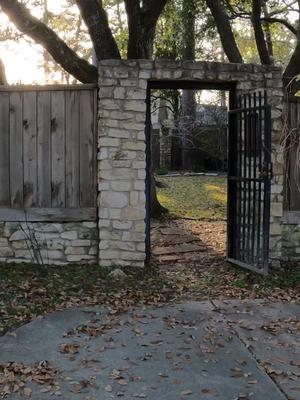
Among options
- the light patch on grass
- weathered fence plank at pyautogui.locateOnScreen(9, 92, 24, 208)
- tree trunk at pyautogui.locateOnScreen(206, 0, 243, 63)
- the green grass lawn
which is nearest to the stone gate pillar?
weathered fence plank at pyautogui.locateOnScreen(9, 92, 24, 208)

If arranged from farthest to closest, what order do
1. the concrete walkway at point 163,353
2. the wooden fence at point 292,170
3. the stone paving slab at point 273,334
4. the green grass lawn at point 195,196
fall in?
the green grass lawn at point 195,196
the wooden fence at point 292,170
the stone paving slab at point 273,334
the concrete walkway at point 163,353

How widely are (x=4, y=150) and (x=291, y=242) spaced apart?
3.80 m

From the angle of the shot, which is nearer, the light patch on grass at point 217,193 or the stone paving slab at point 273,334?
the stone paving slab at point 273,334

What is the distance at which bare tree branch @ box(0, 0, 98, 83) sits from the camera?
7.39 meters

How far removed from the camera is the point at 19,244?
645 cm

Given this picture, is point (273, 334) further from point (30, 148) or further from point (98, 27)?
point (98, 27)

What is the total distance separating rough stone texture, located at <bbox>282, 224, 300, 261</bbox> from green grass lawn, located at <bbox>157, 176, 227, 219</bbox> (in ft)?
13.1

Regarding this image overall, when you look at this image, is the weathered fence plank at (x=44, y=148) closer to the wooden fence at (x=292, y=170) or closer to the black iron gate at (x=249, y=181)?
the black iron gate at (x=249, y=181)

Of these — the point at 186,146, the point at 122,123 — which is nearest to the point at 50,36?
the point at 122,123

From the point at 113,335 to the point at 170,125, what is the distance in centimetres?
1812

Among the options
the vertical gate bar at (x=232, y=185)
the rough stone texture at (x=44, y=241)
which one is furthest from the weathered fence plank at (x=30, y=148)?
the vertical gate bar at (x=232, y=185)

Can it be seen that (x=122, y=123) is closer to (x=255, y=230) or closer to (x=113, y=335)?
(x=255, y=230)

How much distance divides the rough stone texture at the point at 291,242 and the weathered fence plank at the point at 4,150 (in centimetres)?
352

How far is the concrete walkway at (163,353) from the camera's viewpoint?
135 inches
